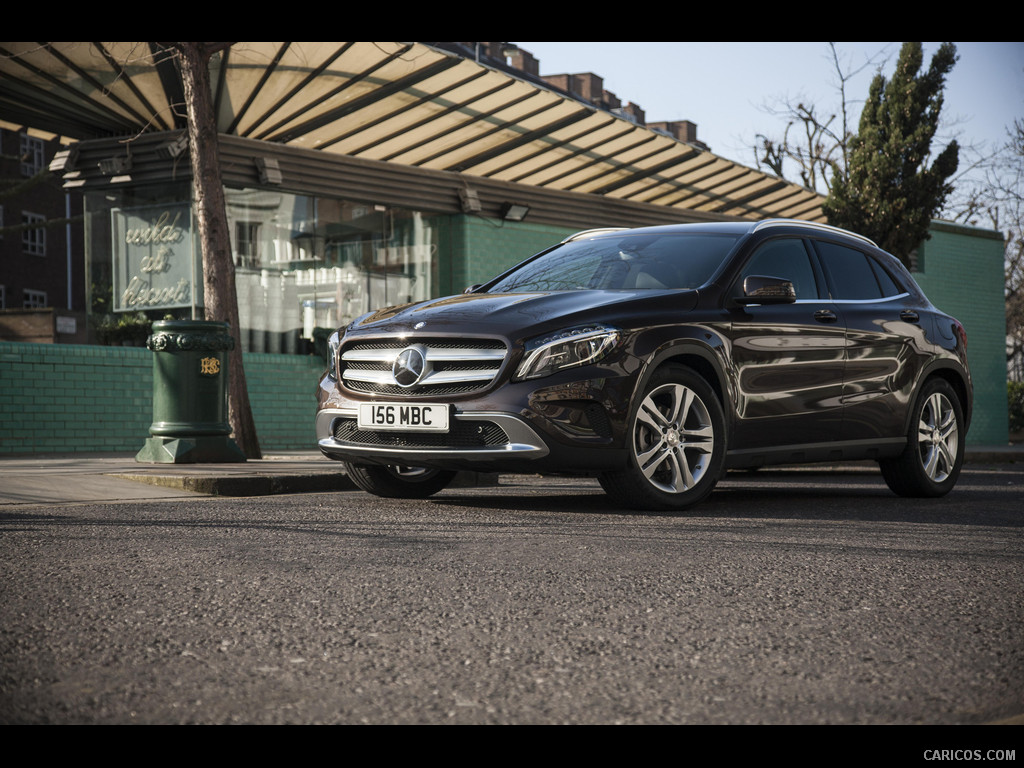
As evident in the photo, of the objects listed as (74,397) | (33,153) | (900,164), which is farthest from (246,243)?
(33,153)

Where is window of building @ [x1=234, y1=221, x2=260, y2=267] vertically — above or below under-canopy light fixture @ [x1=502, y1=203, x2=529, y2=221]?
below

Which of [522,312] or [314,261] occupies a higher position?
[314,261]

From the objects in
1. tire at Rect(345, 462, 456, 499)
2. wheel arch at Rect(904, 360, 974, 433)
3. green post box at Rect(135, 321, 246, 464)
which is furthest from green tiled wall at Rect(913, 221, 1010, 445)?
tire at Rect(345, 462, 456, 499)

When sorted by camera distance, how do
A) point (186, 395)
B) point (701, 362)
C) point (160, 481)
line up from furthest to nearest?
point (186, 395), point (160, 481), point (701, 362)

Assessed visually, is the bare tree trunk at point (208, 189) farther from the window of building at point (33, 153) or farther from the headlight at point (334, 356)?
the window of building at point (33, 153)

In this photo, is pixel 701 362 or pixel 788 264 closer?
pixel 701 362

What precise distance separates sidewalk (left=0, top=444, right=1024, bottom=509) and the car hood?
5.65ft

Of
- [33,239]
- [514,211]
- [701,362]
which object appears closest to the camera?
[701,362]

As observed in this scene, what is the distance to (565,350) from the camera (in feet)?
21.7

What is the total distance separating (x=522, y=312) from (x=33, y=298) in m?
45.6

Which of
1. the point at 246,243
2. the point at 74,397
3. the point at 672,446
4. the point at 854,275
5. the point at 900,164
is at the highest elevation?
the point at 900,164

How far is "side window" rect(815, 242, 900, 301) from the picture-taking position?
8.42 meters

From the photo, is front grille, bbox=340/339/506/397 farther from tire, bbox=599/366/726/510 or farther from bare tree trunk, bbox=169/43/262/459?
bare tree trunk, bbox=169/43/262/459

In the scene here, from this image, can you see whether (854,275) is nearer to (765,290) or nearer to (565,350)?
(765,290)
